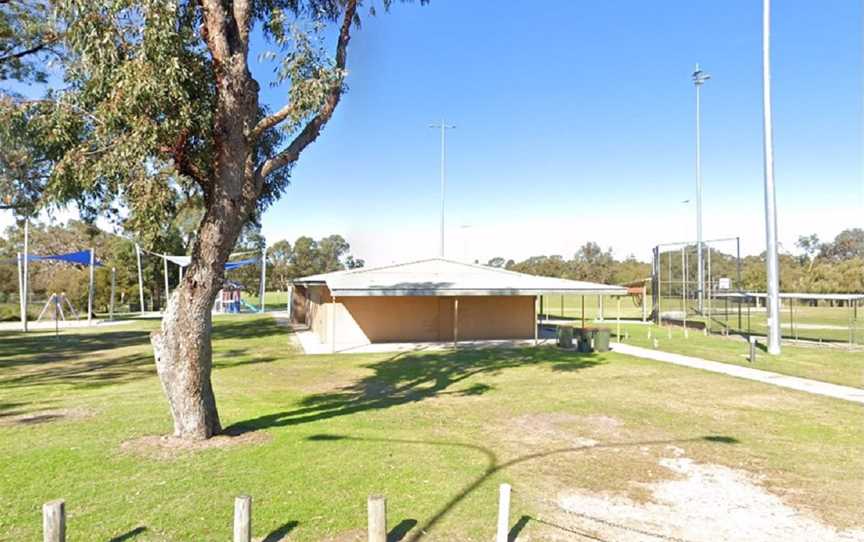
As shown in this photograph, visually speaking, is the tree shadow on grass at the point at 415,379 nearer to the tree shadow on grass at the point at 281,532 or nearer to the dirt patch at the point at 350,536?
the tree shadow on grass at the point at 281,532

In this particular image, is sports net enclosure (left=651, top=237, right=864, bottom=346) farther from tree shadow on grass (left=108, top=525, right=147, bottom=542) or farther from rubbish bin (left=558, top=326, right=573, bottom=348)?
tree shadow on grass (left=108, top=525, right=147, bottom=542)

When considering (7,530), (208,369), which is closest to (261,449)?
(208,369)

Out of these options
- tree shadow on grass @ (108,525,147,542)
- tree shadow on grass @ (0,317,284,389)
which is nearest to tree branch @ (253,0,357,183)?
tree shadow on grass @ (108,525,147,542)

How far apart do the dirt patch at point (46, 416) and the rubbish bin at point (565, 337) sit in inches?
586

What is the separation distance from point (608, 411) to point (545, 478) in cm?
397

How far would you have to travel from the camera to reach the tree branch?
813 cm

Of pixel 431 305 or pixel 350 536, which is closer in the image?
pixel 350 536

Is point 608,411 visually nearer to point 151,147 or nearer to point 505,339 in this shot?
point 151,147

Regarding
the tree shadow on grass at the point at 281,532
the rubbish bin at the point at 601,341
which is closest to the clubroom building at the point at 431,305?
the rubbish bin at the point at 601,341

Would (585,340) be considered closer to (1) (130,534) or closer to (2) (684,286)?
(2) (684,286)

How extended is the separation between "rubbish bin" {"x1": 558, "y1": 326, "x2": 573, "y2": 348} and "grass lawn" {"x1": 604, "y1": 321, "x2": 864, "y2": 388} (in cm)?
292

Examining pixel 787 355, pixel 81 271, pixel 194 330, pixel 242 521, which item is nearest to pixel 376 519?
pixel 242 521

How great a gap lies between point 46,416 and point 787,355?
1962 cm

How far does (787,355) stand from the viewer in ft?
57.2
